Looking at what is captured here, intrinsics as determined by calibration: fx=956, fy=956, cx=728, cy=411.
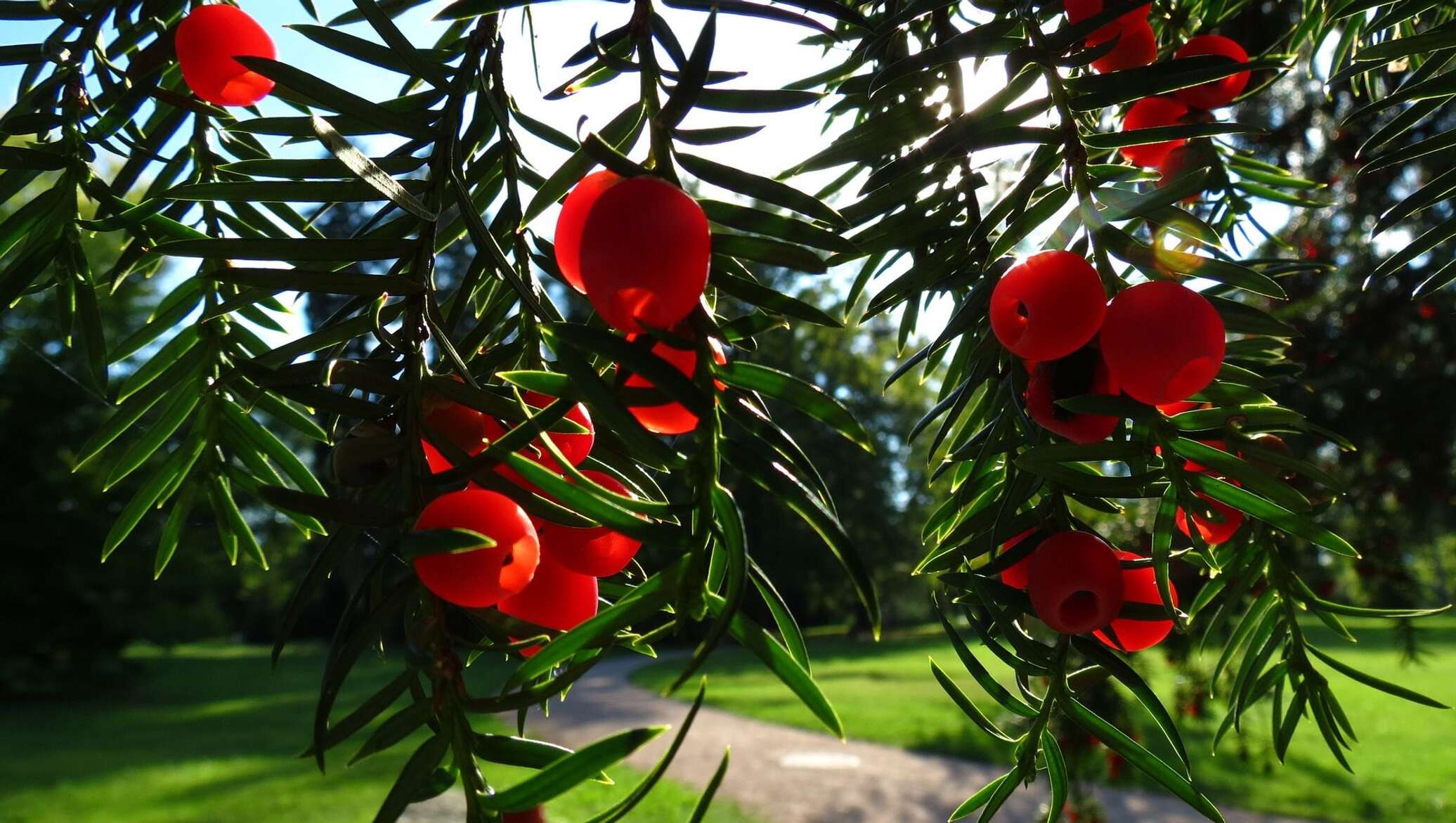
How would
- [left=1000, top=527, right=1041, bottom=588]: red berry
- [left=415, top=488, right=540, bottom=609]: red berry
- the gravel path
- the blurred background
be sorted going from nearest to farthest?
[left=415, top=488, right=540, bottom=609]: red berry, [left=1000, top=527, right=1041, bottom=588]: red berry, the blurred background, the gravel path

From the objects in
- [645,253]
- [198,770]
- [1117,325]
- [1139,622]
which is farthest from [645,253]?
[198,770]

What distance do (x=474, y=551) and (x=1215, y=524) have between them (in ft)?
→ 1.24

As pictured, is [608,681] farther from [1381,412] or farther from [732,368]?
[732,368]

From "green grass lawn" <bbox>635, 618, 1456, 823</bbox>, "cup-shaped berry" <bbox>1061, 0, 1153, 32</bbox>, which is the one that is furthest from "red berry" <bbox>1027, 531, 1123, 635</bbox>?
"green grass lawn" <bbox>635, 618, 1456, 823</bbox>

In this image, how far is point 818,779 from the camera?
6098mm

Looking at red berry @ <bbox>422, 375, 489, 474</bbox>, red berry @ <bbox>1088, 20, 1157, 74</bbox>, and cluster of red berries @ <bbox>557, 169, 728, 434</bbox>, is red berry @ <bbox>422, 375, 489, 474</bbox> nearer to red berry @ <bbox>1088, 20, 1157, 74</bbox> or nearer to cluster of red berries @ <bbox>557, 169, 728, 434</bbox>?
cluster of red berries @ <bbox>557, 169, 728, 434</bbox>

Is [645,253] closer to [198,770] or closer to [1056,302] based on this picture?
[1056,302]

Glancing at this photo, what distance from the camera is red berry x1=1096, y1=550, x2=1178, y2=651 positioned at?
19.6 inches

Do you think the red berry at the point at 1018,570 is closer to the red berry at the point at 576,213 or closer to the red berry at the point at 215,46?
the red berry at the point at 576,213

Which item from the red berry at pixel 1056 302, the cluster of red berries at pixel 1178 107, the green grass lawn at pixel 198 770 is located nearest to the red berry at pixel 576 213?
the red berry at pixel 1056 302

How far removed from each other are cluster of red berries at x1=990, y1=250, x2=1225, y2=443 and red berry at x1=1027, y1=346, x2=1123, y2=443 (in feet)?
0.05

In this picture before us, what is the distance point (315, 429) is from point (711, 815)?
5.00m

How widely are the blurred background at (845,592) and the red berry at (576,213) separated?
0.12 m

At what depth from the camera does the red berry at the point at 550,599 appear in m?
0.38
